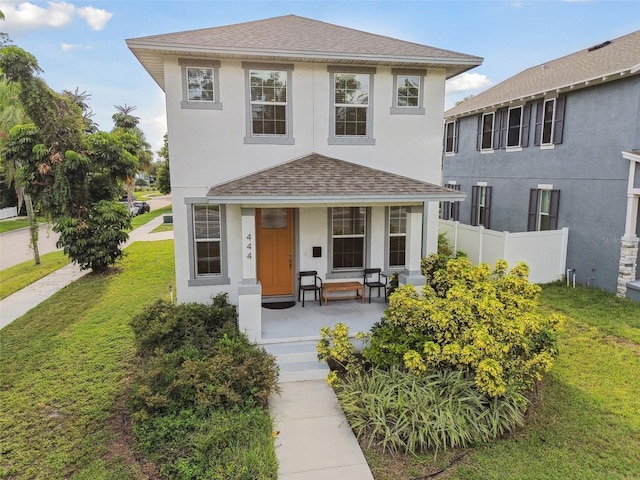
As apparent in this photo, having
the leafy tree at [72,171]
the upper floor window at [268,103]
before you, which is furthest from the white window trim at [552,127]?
the leafy tree at [72,171]

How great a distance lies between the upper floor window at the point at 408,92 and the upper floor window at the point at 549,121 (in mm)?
6551

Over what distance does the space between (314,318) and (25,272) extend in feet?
44.8

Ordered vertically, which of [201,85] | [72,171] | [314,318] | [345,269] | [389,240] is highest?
[201,85]

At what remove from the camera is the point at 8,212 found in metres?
36.9

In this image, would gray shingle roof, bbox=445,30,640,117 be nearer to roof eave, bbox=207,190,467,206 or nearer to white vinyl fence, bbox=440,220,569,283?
white vinyl fence, bbox=440,220,569,283

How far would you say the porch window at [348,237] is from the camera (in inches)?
409

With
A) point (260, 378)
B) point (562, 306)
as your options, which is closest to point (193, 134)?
point (260, 378)

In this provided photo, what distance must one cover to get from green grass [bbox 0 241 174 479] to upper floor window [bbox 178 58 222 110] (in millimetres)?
5443

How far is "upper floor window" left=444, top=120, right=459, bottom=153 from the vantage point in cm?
2006

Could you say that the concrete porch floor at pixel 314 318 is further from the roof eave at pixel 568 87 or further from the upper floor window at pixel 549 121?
the roof eave at pixel 568 87

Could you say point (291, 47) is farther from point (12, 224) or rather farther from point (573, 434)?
point (12, 224)

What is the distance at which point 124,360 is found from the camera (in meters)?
8.26

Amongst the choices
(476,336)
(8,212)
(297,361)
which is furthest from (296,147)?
(8,212)

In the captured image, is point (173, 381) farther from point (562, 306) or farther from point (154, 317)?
point (562, 306)
